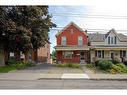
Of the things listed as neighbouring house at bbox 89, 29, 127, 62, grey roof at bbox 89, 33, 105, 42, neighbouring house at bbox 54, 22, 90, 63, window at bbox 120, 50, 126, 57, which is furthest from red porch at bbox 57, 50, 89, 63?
window at bbox 120, 50, 126, 57

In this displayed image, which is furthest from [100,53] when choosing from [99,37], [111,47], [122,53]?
[122,53]

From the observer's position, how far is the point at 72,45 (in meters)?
48.6

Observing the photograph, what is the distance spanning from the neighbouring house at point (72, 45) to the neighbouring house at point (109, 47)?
112 centimetres

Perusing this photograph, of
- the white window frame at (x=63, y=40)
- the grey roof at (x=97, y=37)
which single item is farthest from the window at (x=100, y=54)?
the white window frame at (x=63, y=40)

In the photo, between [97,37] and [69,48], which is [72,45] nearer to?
[69,48]

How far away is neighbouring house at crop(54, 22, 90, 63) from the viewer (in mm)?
48000

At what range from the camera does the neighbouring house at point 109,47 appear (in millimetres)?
47938

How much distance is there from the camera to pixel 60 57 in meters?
48.3

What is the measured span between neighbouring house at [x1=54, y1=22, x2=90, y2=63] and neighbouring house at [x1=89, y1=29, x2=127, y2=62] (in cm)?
112

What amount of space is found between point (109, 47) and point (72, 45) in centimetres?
A: 509

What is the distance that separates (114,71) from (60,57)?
1936 centimetres

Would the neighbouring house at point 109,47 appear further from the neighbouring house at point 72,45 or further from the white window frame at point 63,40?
the white window frame at point 63,40

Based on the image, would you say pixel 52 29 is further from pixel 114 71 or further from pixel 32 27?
pixel 114 71

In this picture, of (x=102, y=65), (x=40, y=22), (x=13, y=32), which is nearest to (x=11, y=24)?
(x=13, y=32)
